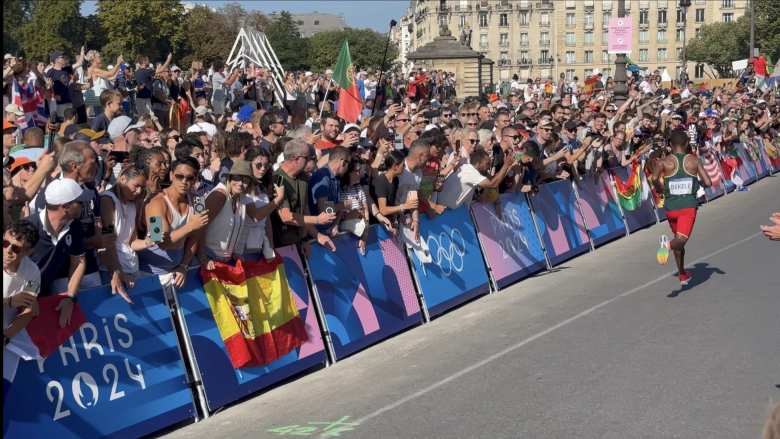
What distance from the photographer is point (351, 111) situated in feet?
51.4

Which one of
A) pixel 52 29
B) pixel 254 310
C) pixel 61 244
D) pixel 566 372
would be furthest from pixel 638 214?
pixel 52 29

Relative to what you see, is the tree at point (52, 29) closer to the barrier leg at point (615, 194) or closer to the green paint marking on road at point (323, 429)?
the barrier leg at point (615, 194)

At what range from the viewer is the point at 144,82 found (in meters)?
20.0

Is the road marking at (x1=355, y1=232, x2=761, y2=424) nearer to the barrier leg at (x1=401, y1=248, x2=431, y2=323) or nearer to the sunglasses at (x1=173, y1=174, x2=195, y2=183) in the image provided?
the barrier leg at (x1=401, y1=248, x2=431, y2=323)

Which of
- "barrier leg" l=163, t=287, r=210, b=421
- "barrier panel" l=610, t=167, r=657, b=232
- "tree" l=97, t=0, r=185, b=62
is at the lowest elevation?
"barrier panel" l=610, t=167, r=657, b=232

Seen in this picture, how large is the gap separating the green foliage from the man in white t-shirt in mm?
120784

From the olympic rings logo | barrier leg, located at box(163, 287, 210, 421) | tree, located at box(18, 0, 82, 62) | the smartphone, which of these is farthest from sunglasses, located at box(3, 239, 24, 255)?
tree, located at box(18, 0, 82, 62)

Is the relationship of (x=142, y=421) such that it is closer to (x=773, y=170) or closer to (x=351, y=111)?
(x=351, y=111)

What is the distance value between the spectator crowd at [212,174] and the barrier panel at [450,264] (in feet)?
0.72

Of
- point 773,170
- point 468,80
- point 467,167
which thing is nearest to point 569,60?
point 468,80

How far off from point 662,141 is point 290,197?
12785mm

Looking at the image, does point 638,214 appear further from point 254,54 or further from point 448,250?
point 254,54

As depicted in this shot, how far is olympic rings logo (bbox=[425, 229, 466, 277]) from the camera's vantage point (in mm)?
11602

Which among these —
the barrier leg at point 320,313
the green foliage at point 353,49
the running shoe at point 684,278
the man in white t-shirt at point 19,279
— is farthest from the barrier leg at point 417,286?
the green foliage at point 353,49
